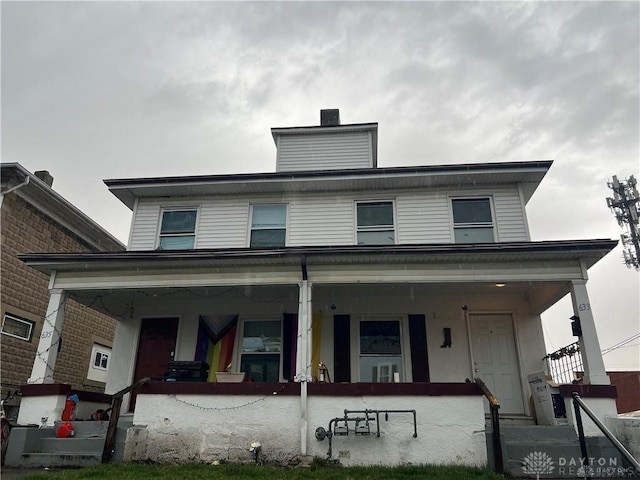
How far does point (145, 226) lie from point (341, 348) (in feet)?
19.8

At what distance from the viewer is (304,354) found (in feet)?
24.9

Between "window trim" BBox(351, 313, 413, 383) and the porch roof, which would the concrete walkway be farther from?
"window trim" BBox(351, 313, 413, 383)

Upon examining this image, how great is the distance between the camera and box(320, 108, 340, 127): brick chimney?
45.9ft

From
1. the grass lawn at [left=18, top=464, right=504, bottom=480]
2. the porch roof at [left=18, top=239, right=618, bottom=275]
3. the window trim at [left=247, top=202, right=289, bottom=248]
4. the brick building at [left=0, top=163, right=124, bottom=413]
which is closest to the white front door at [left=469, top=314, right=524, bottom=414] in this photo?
the porch roof at [left=18, top=239, right=618, bottom=275]

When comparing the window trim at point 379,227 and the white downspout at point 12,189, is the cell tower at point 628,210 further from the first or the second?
the white downspout at point 12,189

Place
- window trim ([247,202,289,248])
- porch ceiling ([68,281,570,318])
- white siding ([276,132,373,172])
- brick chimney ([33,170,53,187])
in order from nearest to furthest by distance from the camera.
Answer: porch ceiling ([68,281,570,318]) < window trim ([247,202,289,248]) < white siding ([276,132,373,172]) < brick chimney ([33,170,53,187])

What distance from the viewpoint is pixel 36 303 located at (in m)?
13.3

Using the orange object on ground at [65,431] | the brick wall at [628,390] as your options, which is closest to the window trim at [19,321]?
the orange object on ground at [65,431]

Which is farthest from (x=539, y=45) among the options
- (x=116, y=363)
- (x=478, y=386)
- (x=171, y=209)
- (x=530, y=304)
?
(x=116, y=363)

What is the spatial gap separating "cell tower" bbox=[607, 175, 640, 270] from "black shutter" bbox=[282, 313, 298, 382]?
2171cm

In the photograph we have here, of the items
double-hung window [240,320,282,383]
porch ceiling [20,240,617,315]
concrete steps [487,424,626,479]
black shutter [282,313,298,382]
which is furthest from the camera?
double-hung window [240,320,282,383]

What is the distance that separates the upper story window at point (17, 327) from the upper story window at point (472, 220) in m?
12.2

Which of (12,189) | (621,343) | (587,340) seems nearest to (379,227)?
(587,340)

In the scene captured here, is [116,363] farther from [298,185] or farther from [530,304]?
[530,304]
